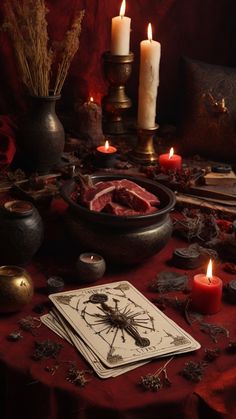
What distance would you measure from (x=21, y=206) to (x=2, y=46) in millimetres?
1210

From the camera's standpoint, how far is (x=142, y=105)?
233 cm

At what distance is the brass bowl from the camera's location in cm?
152

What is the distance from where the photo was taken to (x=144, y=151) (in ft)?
7.88

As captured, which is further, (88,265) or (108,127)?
(108,127)

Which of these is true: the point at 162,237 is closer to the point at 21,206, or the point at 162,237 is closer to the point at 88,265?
the point at 88,265

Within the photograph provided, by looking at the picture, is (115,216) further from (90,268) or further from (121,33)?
(121,33)

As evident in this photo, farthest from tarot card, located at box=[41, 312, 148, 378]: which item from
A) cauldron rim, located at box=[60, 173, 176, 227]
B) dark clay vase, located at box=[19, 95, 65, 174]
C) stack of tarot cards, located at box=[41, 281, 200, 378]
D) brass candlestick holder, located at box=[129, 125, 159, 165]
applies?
brass candlestick holder, located at box=[129, 125, 159, 165]

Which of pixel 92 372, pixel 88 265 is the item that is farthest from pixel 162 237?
pixel 92 372

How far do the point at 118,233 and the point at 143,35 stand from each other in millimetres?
1540

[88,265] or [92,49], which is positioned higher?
[92,49]

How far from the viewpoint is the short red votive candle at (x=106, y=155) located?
2236 millimetres

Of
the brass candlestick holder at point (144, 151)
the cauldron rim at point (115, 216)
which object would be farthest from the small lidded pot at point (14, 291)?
the brass candlestick holder at point (144, 151)

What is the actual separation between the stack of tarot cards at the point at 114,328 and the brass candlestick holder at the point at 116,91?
1.20 meters

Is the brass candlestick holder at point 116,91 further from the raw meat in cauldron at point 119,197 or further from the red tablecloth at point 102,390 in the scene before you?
the red tablecloth at point 102,390
